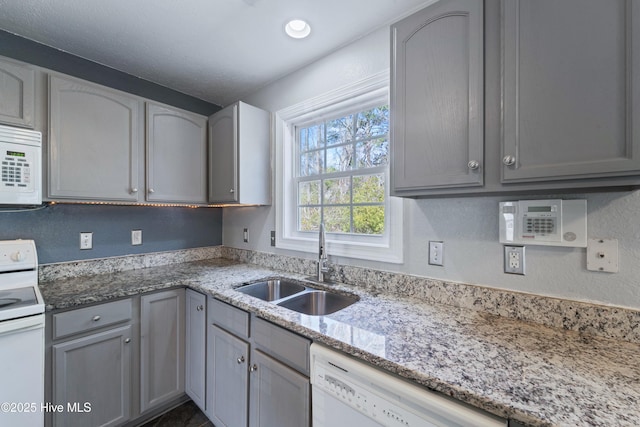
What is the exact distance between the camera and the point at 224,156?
214cm

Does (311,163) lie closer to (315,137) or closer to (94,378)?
(315,137)

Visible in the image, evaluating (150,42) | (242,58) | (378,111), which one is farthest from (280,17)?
(150,42)

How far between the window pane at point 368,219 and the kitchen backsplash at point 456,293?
27 centimetres

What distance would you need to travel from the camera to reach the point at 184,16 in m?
1.48

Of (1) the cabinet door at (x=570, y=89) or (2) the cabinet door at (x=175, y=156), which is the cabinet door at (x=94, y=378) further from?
(1) the cabinet door at (x=570, y=89)

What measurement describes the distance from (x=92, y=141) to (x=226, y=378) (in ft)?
5.43

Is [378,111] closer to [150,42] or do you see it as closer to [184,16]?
[184,16]

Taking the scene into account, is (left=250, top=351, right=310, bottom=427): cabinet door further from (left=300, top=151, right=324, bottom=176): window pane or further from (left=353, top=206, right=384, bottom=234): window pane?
(left=300, top=151, right=324, bottom=176): window pane

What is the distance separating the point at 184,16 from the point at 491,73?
1578 millimetres

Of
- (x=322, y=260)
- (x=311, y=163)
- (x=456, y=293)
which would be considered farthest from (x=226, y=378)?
(x=311, y=163)

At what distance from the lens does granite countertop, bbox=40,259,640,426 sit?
2.06ft

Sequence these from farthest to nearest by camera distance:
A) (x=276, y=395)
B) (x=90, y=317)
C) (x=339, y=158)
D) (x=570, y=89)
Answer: (x=339, y=158) < (x=90, y=317) < (x=276, y=395) < (x=570, y=89)

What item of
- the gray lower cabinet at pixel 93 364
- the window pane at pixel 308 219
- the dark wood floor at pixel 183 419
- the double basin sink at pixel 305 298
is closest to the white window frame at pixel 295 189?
the window pane at pixel 308 219

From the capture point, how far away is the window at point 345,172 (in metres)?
1.70
